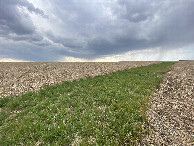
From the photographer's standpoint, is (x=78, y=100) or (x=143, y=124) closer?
(x=143, y=124)

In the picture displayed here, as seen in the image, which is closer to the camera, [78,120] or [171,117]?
[78,120]

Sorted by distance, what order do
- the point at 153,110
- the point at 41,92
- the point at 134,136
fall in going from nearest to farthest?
the point at 134,136 < the point at 153,110 < the point at 41,92

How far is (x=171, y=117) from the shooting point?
34.9ft

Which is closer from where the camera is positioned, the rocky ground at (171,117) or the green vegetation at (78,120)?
the green vegetation at (78,120)

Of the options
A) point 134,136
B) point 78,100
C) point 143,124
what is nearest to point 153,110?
point 143,124

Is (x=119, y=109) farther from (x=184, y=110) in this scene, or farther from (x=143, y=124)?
(x=184, y=110)

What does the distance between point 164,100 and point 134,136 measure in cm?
660

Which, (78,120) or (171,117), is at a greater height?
(78,120)

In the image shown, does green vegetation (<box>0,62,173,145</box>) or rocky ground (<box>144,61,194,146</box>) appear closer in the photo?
green vegetation (<box>0,62,173,145</box>)

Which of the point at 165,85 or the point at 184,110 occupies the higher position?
the point at 165,85

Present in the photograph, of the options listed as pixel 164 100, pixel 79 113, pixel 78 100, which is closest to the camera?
pixel 79 113

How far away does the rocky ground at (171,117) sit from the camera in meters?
8.46

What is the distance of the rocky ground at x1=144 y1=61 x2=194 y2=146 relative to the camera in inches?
333

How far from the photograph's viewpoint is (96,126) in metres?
8.94
